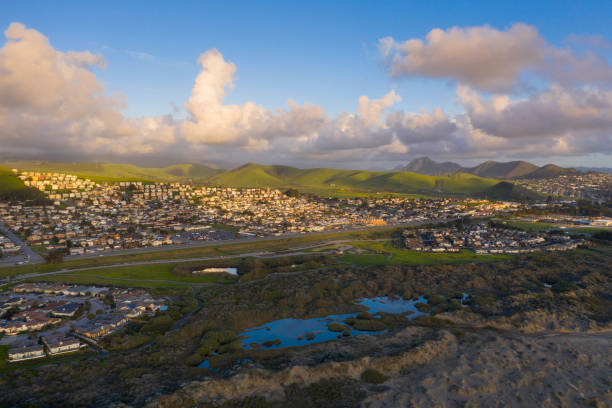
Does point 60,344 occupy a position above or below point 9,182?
below

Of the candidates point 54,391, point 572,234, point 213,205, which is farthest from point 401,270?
point 213,205

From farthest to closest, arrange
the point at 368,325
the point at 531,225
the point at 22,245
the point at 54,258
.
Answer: the point at 531,225
the point at 22,245
the point at 54,258
the point at 368,325

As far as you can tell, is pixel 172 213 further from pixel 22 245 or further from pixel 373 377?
pixel 373 377

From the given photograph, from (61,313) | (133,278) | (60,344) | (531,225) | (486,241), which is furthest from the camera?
(531,225)

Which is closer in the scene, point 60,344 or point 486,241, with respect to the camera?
point 60,344

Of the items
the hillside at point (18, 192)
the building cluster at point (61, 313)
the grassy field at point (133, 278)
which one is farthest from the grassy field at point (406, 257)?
the hillside at point (18, 192)

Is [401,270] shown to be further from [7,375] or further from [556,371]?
[7,375]

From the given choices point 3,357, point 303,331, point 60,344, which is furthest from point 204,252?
point 3,357

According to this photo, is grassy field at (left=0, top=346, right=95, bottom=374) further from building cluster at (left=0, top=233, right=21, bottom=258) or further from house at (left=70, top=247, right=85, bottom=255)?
building cluster at (left=0, top=233, right=21, bottom=258)

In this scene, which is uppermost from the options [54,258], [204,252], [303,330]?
[54,258]
